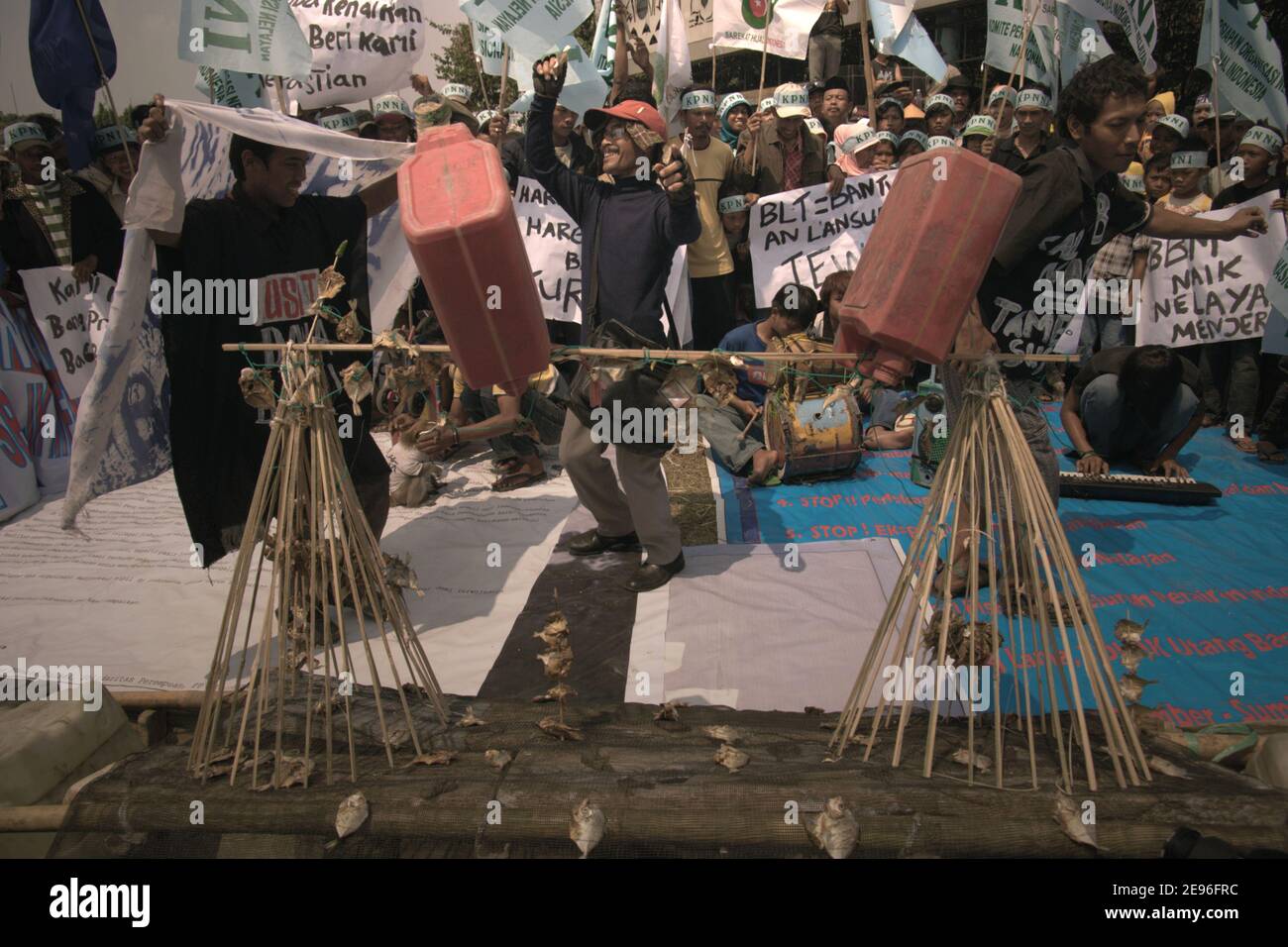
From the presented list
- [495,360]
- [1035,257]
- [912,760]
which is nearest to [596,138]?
[1035,257]

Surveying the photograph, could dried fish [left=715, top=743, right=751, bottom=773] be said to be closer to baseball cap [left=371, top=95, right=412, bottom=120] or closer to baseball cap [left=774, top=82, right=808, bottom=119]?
baseball cap [left=371, top=95, right=412, bottom=120]

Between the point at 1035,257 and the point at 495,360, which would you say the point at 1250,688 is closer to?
the point at 1035,257

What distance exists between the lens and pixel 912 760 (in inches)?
70.3

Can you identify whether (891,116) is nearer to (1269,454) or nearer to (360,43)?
(1269,454)

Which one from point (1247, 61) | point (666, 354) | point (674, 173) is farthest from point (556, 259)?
point (1247, 61)

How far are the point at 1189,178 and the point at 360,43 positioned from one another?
5827 millimetres

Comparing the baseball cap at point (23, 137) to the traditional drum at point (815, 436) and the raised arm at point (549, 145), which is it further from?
the traditional drum at point (815, 436)

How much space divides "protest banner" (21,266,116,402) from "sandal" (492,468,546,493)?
2.64 m

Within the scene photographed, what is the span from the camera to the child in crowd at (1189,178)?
5.83 meters

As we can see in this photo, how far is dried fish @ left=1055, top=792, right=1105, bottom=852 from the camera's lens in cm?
142

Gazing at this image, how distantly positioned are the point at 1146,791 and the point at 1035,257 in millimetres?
2013

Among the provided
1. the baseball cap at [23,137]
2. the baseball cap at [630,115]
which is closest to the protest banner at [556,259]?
the baseball cap at [630,115]

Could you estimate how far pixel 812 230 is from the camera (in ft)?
19.9

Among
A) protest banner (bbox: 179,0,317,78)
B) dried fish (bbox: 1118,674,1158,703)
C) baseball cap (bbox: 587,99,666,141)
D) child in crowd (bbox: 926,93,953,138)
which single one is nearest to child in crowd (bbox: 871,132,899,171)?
child in crowd (bbox: 926,93,953,138)
